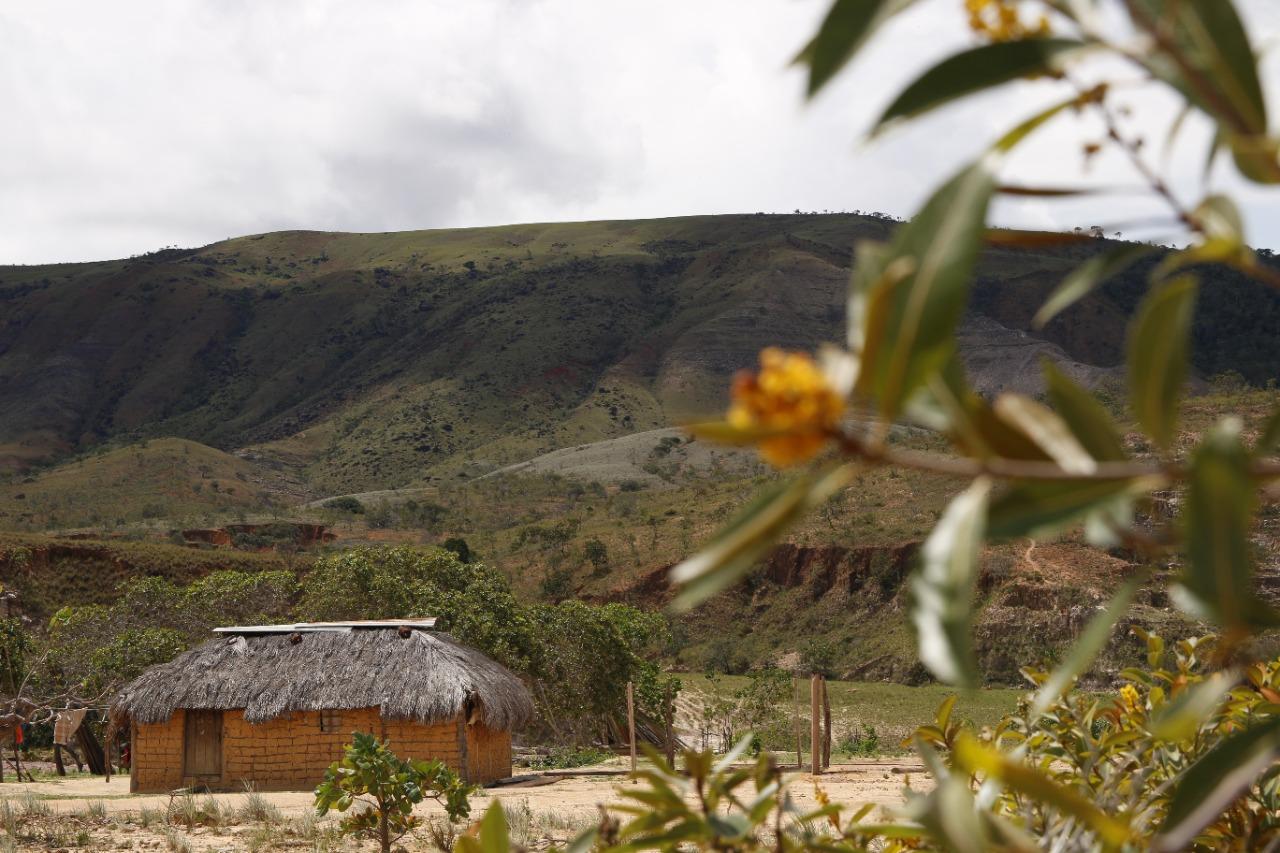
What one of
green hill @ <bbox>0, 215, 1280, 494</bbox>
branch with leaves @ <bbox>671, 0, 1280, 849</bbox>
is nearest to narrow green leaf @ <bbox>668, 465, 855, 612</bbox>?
branch with leaves @ <bbox>671, 0, 1280, 849</bbox>

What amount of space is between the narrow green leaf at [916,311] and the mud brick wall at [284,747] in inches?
636

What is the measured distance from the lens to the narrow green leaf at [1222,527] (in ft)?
1.87

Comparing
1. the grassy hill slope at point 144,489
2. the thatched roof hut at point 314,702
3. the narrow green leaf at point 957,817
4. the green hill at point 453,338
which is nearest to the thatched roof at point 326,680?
the thatched roof hut at point 314,702

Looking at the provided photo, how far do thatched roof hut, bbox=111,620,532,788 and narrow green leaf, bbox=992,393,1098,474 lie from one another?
51.6 ft

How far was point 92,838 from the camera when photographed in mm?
10133

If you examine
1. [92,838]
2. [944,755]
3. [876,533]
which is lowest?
[92,838]

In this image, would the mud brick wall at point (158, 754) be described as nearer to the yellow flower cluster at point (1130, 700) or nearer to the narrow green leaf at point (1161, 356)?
the yellow flower cluster at point (1130, 700)

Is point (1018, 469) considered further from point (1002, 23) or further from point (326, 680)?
point (326, 680)

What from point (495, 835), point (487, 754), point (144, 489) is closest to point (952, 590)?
point (495, 835)

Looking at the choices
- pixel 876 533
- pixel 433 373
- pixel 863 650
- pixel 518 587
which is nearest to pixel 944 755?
pixel 863 650

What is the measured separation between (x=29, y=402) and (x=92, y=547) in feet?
177

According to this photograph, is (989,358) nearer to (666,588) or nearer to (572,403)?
(572,403)

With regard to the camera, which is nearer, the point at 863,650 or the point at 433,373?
the point at 863,650

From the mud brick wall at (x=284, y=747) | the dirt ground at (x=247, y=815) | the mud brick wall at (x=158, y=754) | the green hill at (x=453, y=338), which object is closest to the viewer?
the dirt ground at (x=247, y=815)
